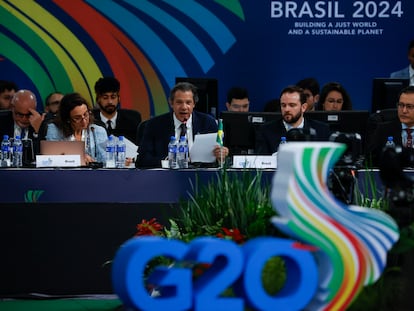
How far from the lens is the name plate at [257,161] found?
7359 millimetres

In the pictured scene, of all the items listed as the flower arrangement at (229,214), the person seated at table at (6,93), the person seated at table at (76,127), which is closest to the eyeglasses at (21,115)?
the person seated at table at (76,127)

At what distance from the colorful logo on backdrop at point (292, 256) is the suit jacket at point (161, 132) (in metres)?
4.13

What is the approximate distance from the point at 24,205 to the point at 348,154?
259 centimetres

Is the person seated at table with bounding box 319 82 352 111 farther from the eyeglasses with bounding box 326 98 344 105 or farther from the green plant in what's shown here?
the green plant

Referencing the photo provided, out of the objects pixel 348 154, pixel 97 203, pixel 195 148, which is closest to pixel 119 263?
pixel 348 154

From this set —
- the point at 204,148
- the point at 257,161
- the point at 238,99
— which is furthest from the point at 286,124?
the point at 238,99

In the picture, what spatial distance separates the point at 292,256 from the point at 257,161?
3554 millimetres

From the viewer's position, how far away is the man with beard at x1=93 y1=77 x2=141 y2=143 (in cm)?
969

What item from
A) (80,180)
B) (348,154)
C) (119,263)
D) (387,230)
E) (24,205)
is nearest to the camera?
(119,263)

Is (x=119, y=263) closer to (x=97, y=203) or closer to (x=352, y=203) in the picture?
(x=352, y=203)

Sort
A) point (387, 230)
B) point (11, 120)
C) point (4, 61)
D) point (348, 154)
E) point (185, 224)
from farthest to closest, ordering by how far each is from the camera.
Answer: point (4, 61) < point (11, 120) < point (185, 224) < point (348, 154) < point (387, 230)

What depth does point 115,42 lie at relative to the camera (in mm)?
11172

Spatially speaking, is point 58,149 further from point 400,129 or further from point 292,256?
point 292,256

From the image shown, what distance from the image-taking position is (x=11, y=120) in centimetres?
936
